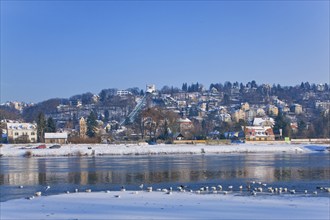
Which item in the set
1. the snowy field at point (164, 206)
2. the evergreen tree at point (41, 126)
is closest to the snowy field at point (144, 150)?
the evergreen tree at point (41, 126)

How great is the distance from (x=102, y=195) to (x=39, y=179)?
11642mm

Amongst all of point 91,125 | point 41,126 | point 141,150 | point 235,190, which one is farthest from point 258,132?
point 235,190

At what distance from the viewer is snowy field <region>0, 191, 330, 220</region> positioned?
1892cm

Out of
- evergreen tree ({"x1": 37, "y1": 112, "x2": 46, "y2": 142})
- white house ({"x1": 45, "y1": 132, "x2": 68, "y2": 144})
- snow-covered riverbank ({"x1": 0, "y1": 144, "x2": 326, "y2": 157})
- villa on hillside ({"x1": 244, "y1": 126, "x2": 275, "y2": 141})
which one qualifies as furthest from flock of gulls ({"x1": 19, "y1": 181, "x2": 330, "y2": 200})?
villa on hillside ({"x1": 244, "y1": 126, "x2": 275, "y2": 141})

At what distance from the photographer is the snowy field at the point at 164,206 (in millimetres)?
18922

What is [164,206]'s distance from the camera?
69.7 feet

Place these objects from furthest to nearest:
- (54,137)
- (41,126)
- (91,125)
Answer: (91,125) < (41,126) < (54,137)

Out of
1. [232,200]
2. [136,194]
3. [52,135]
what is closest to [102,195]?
[136,194]

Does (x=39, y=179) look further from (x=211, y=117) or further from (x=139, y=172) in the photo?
(x=211, y=117)

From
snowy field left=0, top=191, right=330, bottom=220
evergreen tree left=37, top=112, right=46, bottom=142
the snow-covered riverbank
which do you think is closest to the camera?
snowy field left=0, top=191, right=330, bottom=220

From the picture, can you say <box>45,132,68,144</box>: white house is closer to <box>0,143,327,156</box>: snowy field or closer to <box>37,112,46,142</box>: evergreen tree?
<box>37,112,46,142</box>: evergreen tree

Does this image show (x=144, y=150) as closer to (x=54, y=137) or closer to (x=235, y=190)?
(x=54, y=137)

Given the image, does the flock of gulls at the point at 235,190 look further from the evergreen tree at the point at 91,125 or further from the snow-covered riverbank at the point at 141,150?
the evergreen tree at the point at 91,125

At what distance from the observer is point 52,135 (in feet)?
345
